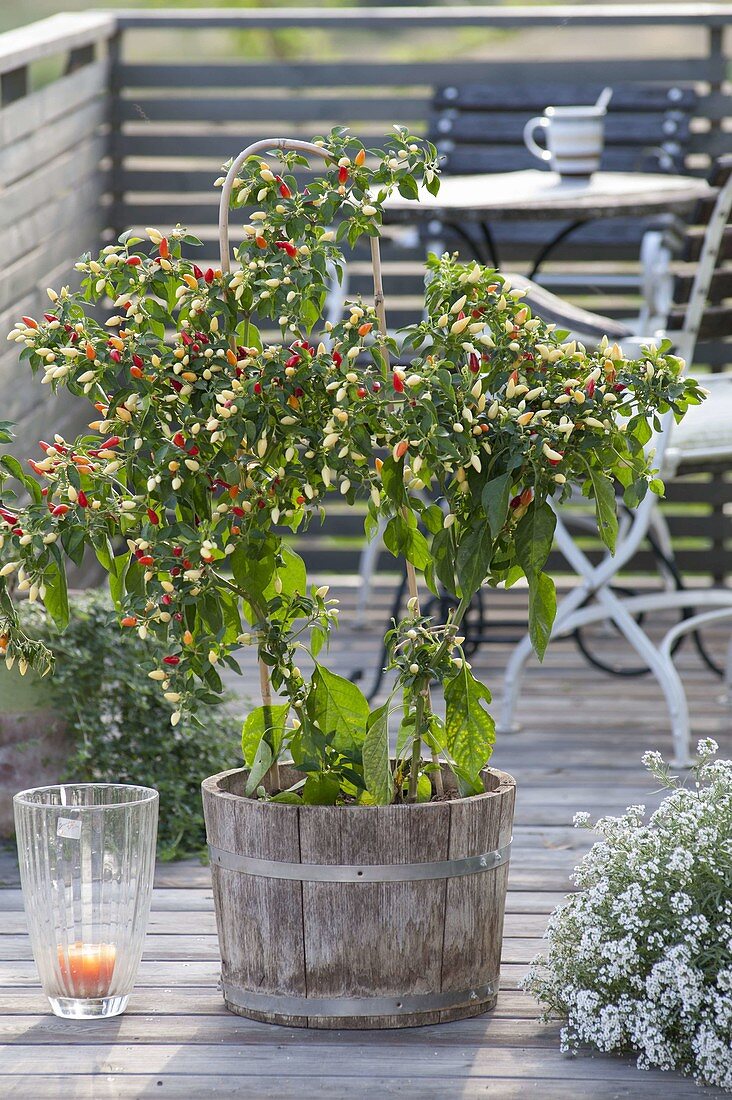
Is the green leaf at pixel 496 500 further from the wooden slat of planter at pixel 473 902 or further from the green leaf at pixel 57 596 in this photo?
the green leaf at pixel 57 596

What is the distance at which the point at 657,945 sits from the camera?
177 centimetres

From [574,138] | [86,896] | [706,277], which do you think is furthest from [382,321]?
[574,138]

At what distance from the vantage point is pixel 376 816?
1.77 m

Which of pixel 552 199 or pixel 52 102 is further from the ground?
pixel 52 102

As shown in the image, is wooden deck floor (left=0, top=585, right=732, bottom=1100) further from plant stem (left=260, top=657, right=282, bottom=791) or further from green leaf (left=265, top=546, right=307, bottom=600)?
green leaf (left=265, top=546, right=307, bottom=600)

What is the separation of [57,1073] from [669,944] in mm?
718

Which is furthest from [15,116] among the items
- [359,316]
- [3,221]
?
[359,316]

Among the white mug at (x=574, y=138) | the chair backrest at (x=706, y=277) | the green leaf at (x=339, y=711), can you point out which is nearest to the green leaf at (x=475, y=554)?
the green leaf at (x=339, y=711)

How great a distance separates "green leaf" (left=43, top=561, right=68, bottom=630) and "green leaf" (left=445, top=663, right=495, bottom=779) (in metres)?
0.47

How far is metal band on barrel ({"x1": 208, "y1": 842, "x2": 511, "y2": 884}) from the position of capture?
178 cm

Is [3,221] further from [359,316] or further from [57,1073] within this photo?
[57,1073]

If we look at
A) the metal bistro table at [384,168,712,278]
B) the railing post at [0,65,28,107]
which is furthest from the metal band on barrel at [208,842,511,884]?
the railing post at [0,65,28,107]

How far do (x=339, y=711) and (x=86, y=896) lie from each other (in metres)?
0.38

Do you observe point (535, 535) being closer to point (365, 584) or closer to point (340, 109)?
point (365, 584)
